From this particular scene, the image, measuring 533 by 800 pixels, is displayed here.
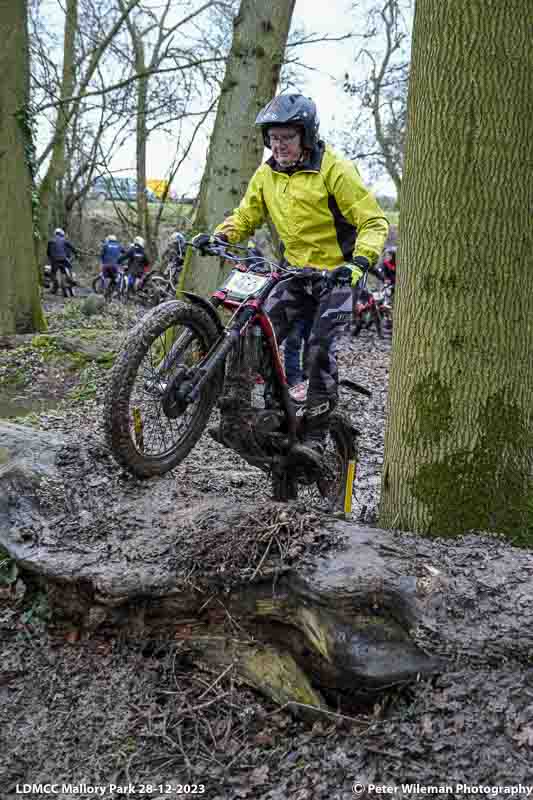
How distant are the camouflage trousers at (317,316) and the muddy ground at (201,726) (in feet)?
3.02

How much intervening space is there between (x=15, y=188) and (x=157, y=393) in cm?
777

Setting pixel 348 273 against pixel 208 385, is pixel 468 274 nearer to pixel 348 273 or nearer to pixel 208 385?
pixel 348 273

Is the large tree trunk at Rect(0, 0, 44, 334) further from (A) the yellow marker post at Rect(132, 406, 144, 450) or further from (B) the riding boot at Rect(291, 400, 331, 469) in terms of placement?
(A) the yellow marker post at Rect(132, 406, 144, 450)

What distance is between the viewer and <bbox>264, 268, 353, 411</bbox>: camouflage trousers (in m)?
3.95

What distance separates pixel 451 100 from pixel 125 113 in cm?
2078

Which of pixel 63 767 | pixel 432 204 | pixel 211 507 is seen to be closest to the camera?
pixel 63 767

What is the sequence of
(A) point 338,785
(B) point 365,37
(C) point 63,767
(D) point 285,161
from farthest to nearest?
(B) point 365,37
(D) point 285,161
(C) point 63,767
(A) point 338,785

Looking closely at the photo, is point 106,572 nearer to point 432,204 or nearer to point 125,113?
point 432,204

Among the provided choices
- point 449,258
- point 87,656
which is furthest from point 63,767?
point 449,258

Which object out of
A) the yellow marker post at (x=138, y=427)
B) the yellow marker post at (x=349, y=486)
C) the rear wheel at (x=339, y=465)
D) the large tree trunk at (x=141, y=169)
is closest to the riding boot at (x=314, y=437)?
the rear wheel at (x=339, y=465)

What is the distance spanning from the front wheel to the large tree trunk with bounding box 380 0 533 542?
3.40 ft

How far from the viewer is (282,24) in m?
8.20

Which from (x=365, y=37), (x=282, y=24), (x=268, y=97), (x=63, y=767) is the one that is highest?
(x=365, y=37)

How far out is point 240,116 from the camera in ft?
26.5
